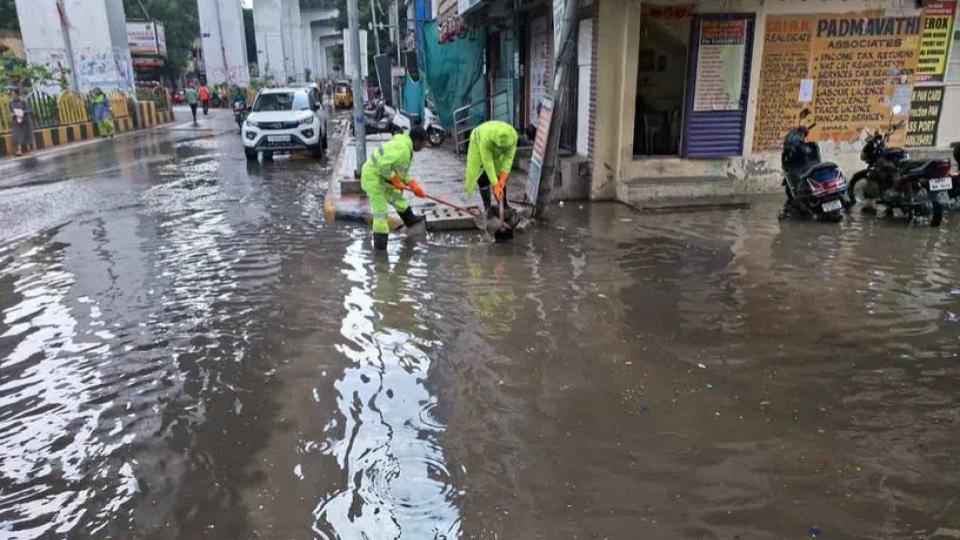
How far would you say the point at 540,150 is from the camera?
8828 millimetres

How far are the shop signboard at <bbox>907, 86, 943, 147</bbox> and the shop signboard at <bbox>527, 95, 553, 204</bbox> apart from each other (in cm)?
630

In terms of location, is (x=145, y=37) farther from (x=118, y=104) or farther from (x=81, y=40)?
(x=118, y=104)

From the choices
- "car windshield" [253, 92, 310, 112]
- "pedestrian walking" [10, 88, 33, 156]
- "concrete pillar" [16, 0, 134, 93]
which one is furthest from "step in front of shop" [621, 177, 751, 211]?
"concrete pillar" [16, 0, 134, 93]

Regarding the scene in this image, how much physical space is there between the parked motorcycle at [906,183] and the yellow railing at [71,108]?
71.2 ft

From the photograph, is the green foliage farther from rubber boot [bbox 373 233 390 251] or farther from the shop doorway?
the shop doorway

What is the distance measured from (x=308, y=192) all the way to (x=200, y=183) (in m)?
2.46

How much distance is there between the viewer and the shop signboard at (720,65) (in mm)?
9578

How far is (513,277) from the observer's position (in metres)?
6.50

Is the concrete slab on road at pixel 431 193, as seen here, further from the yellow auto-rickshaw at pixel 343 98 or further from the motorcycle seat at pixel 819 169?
the yellow auto-rickshaw at pixel 343 98

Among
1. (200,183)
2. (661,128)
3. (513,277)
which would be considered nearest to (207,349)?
(513,277)

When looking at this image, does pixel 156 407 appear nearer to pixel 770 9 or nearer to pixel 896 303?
pixel 896 303

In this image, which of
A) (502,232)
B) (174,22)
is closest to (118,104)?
(502,232)

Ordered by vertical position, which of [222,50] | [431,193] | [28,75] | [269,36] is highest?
[269,36]

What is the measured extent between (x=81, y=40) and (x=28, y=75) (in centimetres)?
432
